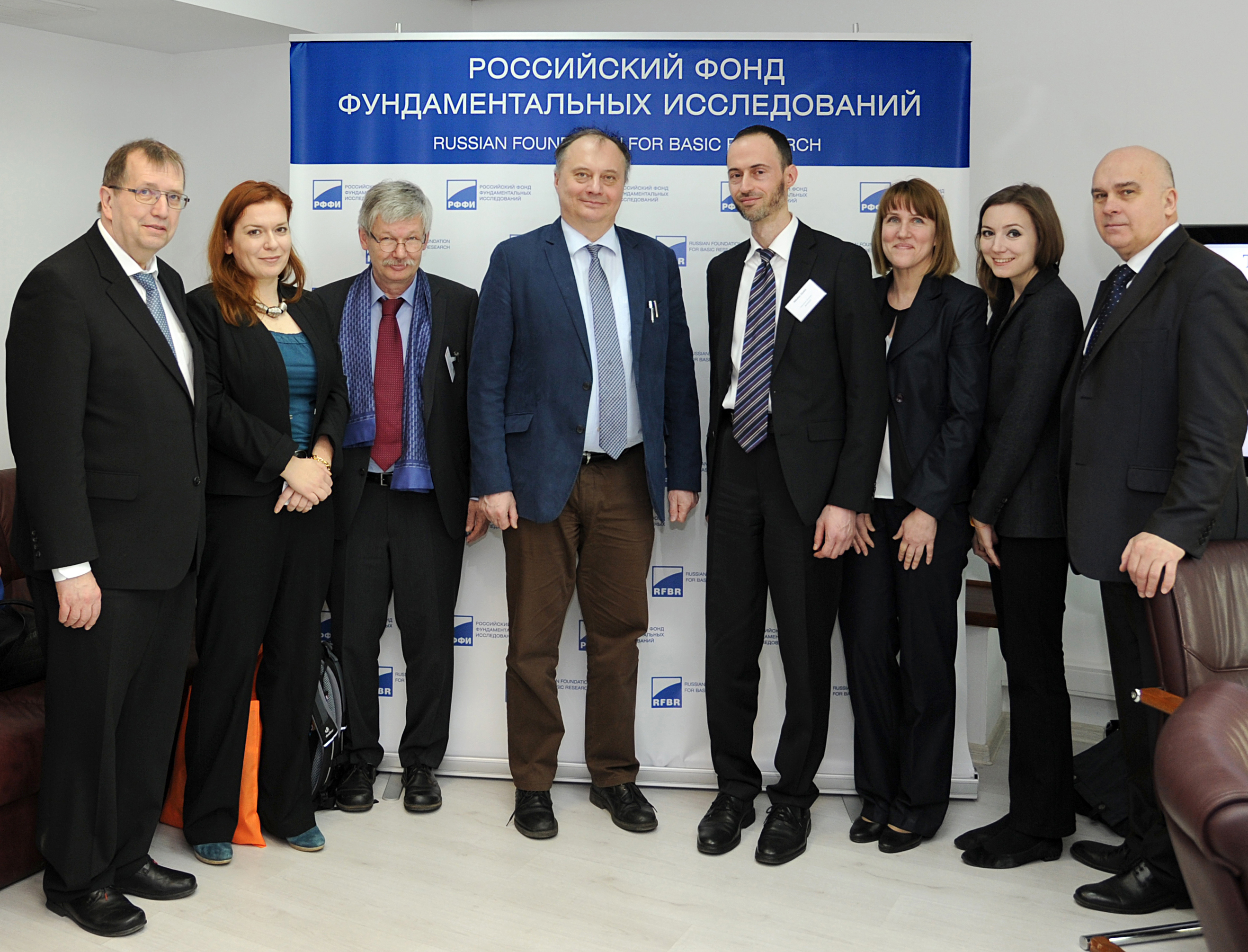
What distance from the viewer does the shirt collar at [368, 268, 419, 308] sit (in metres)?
3.32

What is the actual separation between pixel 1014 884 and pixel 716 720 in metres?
0.92

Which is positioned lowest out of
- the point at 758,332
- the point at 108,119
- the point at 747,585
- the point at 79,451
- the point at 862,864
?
the point at 862,864

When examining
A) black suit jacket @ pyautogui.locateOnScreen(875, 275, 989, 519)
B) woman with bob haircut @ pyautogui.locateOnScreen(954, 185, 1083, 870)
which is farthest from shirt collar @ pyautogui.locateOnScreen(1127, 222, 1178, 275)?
black suit jacket @ pyautogui.locateOnScreen(875, 275, 989, 519)

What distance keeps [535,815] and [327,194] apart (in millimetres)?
2151

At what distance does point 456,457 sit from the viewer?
331 cm

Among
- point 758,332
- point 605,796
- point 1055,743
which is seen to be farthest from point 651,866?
point 758,332

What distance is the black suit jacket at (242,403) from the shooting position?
110 inches

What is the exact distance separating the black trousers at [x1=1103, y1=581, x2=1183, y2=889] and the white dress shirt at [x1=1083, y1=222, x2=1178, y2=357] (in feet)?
2.20

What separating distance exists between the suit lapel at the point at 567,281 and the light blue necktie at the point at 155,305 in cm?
105

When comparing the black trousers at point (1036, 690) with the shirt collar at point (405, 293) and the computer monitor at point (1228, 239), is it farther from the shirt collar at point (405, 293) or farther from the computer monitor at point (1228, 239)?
the shirt collar at point (405, 293)

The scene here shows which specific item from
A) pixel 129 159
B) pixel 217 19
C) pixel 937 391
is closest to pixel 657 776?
pixel 937 391

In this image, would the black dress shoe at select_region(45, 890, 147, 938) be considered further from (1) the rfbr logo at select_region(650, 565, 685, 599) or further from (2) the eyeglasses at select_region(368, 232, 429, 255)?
(2) the eyeglasses at select_region(368, 232, 429, 255)

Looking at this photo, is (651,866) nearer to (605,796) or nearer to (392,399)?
(605,796)

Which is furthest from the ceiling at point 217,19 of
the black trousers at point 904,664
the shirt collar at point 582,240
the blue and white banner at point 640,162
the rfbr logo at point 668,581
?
the black trousers at point 904,664
